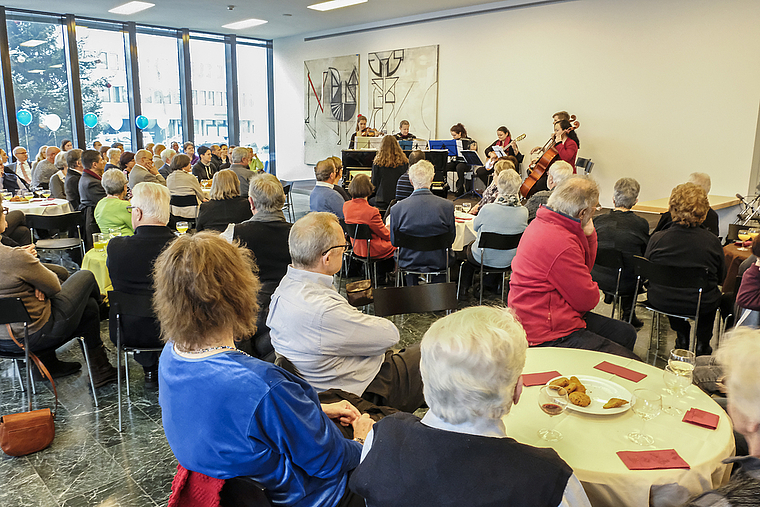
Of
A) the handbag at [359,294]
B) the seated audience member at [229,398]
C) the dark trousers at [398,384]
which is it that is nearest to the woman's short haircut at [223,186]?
the handbag at [359,294]

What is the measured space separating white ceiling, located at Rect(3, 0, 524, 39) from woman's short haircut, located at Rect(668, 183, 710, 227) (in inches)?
303

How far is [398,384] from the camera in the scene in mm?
2506

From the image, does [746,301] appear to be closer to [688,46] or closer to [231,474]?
[231,474]

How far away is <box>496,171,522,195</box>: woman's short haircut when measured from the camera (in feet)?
15.0

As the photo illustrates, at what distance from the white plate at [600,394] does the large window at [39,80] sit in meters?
12.4

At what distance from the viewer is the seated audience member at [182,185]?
715cm

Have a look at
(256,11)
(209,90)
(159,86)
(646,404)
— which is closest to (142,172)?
(256,11)

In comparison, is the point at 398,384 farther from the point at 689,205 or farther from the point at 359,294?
the point at 689,205

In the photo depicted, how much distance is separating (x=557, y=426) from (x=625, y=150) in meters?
8.62

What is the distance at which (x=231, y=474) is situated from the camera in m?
1.50

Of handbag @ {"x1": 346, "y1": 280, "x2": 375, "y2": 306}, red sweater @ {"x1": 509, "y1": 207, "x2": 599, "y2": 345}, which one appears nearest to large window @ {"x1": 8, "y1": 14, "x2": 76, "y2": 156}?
handbag @ {"x1": 346, "y1": 280, "x2": 375, "y2": 306}

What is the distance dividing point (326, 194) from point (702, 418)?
4453mm

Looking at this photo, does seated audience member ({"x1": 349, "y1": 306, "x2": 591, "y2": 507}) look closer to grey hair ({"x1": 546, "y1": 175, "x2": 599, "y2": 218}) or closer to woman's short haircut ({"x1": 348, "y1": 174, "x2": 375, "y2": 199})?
grey hair ({"x1": 546, "y1": 175, "x2": 599, "y2": 218})

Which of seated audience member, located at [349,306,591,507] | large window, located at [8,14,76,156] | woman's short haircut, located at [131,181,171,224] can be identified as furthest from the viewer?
large window, located at [8,14,76,156]
